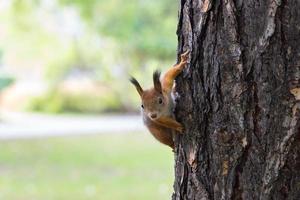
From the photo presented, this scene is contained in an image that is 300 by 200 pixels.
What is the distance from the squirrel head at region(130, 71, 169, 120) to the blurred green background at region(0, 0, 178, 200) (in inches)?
233

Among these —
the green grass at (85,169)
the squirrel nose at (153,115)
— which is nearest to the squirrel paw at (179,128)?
the squirrel nose at (153,115)

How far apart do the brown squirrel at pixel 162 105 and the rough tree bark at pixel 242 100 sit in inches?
1.1

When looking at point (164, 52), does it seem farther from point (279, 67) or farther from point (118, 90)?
point (279, 67)

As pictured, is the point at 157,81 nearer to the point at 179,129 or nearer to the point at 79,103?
the point at 179,129

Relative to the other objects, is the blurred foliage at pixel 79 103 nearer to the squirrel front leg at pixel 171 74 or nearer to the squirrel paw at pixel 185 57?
the squirrel front leg at pixel 171 74

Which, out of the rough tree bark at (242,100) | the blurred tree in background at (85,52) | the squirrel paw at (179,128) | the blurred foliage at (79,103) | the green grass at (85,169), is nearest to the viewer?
the rough tree bark at (242,100)

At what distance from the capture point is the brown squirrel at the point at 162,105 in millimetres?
1655

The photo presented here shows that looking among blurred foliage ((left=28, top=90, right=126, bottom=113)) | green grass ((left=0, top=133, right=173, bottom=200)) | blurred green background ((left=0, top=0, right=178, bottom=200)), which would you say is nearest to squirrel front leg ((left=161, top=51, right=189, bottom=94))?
green grass ((left=0, top=133, right=173, bottom=200))

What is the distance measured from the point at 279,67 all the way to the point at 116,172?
6.62 metres

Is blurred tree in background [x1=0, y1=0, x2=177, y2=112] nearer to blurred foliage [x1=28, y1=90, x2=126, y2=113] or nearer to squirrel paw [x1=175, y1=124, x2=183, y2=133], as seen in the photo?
blurred foliage [x1=28, y1=90, x2=126, y2=113]

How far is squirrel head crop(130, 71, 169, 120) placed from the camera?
1.70m

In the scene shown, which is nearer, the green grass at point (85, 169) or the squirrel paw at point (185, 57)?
the squirrel paw at point (185, 57)

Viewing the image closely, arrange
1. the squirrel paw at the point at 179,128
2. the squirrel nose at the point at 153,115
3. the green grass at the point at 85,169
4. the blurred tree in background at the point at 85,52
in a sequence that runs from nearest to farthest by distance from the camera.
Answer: the squirrel paw at the point at 179,128 < the squirrel nose at the point at 153,115 < the green grass at the point at 85,169 < the blurred tree in background at the point at 85,52

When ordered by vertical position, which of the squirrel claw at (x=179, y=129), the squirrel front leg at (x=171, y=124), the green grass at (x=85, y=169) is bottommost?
the green grass at (x=85, y=169)
